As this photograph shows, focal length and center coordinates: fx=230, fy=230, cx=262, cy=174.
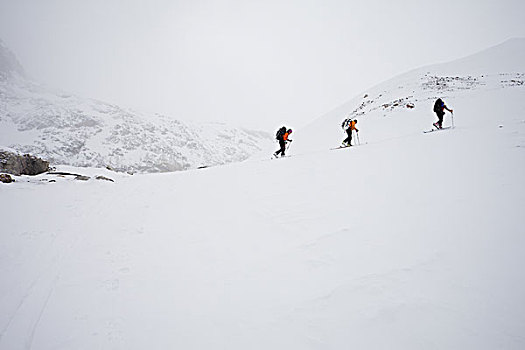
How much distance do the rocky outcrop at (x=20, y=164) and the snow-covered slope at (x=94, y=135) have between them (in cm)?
3390

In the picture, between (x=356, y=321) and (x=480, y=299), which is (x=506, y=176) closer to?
(x=480, y=299)

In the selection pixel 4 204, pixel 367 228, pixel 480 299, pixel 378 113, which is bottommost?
pixel 480 299

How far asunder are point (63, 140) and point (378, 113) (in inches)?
2235

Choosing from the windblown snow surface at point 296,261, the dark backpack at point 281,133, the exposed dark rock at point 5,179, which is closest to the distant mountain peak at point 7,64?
the exposed dark rock at point 5,179

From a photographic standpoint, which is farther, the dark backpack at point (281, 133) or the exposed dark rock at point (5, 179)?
the dark backpack at point (281, 133)

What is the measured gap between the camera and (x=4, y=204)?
7.96 m

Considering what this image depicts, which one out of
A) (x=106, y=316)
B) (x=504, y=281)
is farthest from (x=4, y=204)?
(x=504, y=281)

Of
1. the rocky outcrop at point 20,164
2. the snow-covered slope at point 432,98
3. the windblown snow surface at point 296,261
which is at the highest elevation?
the snow-covered slope at point 432,98

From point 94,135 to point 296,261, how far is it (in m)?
61.7

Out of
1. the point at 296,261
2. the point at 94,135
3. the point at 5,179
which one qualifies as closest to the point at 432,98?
the point at 296,261

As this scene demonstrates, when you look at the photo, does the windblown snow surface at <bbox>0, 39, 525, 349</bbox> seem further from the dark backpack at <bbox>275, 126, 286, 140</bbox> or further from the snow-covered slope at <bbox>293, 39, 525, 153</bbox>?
the snow-covered slope at <bbox>293, 39, 525, 153</bbox>

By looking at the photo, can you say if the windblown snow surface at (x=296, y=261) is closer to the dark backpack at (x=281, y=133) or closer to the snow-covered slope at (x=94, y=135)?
the dark backpack at (x=281, y=133)

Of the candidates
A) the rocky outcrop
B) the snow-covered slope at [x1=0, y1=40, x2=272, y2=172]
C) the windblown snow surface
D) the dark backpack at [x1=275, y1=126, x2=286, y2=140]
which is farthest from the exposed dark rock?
the snow-covered slope at [x1=0, y1=40, x2=272, y2=172]

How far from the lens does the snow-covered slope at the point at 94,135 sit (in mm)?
44969
